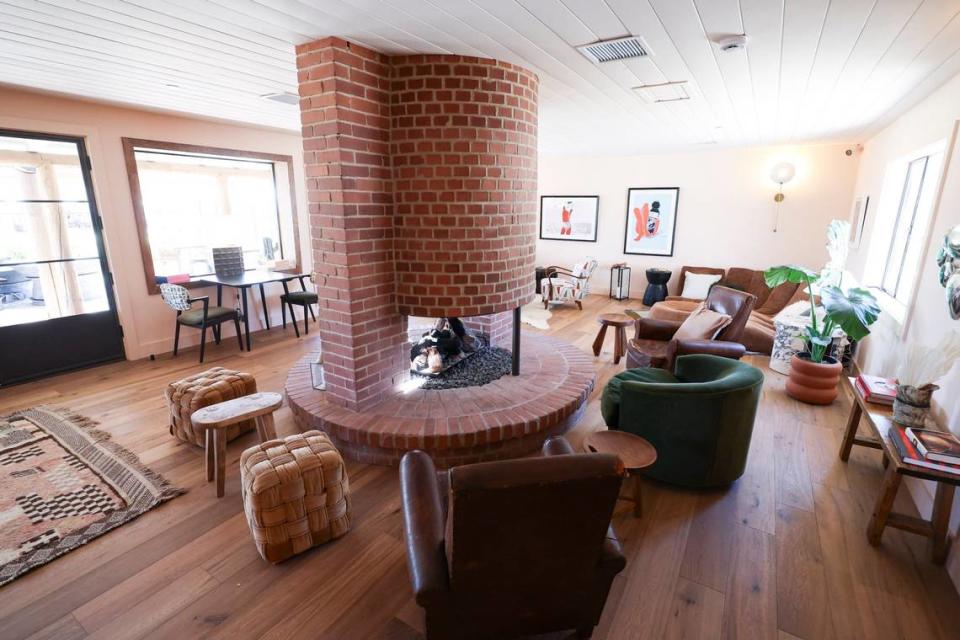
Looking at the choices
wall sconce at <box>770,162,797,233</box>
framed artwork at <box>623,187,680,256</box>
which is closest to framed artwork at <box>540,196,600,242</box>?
framed artwork at <box>623,187,680,256</box>

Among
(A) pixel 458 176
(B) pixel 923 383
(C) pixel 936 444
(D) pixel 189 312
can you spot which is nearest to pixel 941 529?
(C) pixel 936 444

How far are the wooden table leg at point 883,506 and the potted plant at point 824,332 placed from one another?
146cm

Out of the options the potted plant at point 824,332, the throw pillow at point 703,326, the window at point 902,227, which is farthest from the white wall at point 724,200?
the throw pillow at point 703,326

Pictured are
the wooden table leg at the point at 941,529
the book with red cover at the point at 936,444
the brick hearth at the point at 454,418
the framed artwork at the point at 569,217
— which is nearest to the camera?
the book with red cover at the point at 936,444

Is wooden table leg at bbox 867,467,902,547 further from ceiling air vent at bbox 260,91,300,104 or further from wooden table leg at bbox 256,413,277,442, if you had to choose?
ceiling air vent at bbox 260,91,300,104

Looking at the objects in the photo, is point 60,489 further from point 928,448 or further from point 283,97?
point 928,448

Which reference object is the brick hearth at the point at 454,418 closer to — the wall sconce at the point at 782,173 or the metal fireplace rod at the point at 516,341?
the metal fireplace rod at the point at 516,341

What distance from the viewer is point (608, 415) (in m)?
2.71

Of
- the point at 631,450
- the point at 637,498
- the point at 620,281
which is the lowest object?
the point at 637,498

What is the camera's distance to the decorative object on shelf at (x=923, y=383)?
210cm

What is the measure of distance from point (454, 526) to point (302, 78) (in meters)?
2.47

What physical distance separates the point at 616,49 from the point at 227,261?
4579mm

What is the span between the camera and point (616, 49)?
97.9 inches

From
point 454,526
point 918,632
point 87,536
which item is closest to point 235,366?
point 87,536
